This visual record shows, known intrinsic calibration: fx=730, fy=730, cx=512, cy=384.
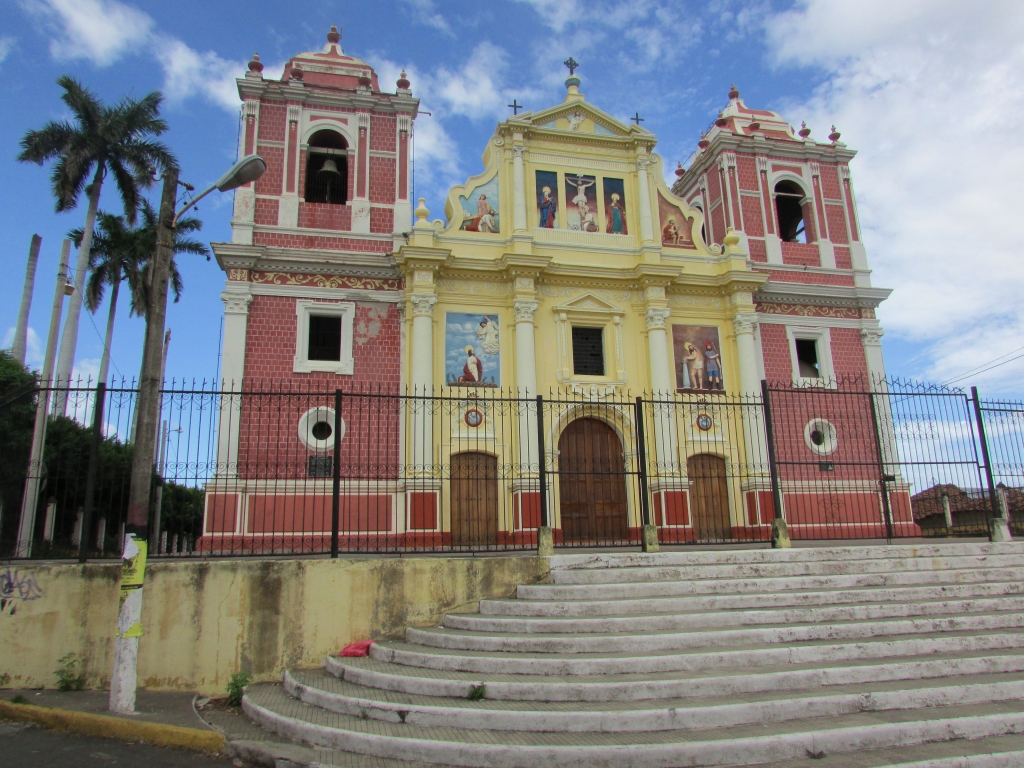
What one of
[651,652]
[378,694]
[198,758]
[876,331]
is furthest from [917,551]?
[876,331]

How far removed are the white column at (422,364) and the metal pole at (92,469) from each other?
24.8 feet

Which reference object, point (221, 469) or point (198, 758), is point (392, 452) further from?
point (198, 758)

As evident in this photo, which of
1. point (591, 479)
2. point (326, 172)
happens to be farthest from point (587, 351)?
point (326, 172)

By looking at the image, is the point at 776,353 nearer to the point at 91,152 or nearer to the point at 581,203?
the point at 581,203

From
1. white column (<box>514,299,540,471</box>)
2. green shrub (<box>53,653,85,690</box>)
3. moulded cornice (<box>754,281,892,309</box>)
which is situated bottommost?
green shrub (<box>53,653,85,690</box>)

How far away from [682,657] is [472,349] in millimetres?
10849

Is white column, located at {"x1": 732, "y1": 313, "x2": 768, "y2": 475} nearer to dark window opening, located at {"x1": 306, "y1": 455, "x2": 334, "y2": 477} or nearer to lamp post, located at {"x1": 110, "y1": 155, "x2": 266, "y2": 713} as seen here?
dark window opening, located at {"x1": 306, "y1": 455, "x2": 334, "y2": 477}

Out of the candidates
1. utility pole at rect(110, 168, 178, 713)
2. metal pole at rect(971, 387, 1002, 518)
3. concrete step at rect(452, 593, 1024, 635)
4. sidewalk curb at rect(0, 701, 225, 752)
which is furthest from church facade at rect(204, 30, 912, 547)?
sidewalk curb at rect(0, 701, 225, 752)

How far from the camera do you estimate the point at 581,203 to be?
701 inches

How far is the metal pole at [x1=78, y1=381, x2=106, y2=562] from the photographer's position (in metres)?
7.18

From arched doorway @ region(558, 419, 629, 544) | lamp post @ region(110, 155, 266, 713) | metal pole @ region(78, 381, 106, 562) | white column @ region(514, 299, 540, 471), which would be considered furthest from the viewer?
white column @ region(514, 299, 540, 471)

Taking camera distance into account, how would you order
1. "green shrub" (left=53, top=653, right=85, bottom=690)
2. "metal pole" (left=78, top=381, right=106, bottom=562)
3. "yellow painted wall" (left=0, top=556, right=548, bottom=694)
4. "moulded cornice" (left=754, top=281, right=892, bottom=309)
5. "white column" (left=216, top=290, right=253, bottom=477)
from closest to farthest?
"green shrub" (left=53, top=653, right=85, bottom=690), "yellow painted wall" (left=0, top=556, right=548, bottom=694), "metal pole" (left=78, top=381, right=106, bottom=562), "white column" (left=216, top=290, right=253, bottom=477), "moulded cornice" (left=754, top=281, right=892, bottom=309)

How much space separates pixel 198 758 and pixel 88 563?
9.65ft

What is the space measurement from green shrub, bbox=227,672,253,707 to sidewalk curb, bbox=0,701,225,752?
92cm
